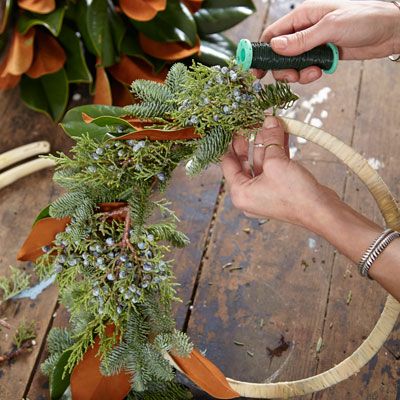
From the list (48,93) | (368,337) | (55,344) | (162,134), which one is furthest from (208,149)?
(48,93)

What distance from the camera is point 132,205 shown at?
906 millimetres

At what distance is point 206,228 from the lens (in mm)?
1327

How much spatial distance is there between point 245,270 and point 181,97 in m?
0.51

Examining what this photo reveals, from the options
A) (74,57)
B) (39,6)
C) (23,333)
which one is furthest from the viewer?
(74,57)

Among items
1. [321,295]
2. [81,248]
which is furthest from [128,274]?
[321,295]

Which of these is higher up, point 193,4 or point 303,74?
point 303,74

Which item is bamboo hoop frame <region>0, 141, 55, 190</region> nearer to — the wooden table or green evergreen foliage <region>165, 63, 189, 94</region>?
the wooden table

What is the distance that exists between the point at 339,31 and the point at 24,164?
2.45 feet

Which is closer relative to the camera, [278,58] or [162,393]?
[278,58]

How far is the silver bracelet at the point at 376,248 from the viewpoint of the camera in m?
0.87

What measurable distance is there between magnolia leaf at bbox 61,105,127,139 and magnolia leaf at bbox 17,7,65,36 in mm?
424

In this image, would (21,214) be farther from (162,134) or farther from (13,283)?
(162,134)

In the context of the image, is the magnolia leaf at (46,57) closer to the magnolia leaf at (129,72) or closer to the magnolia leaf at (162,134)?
the magnolia leaf at (129,72)

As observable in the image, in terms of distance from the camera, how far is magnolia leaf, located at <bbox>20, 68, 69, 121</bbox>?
144cm
